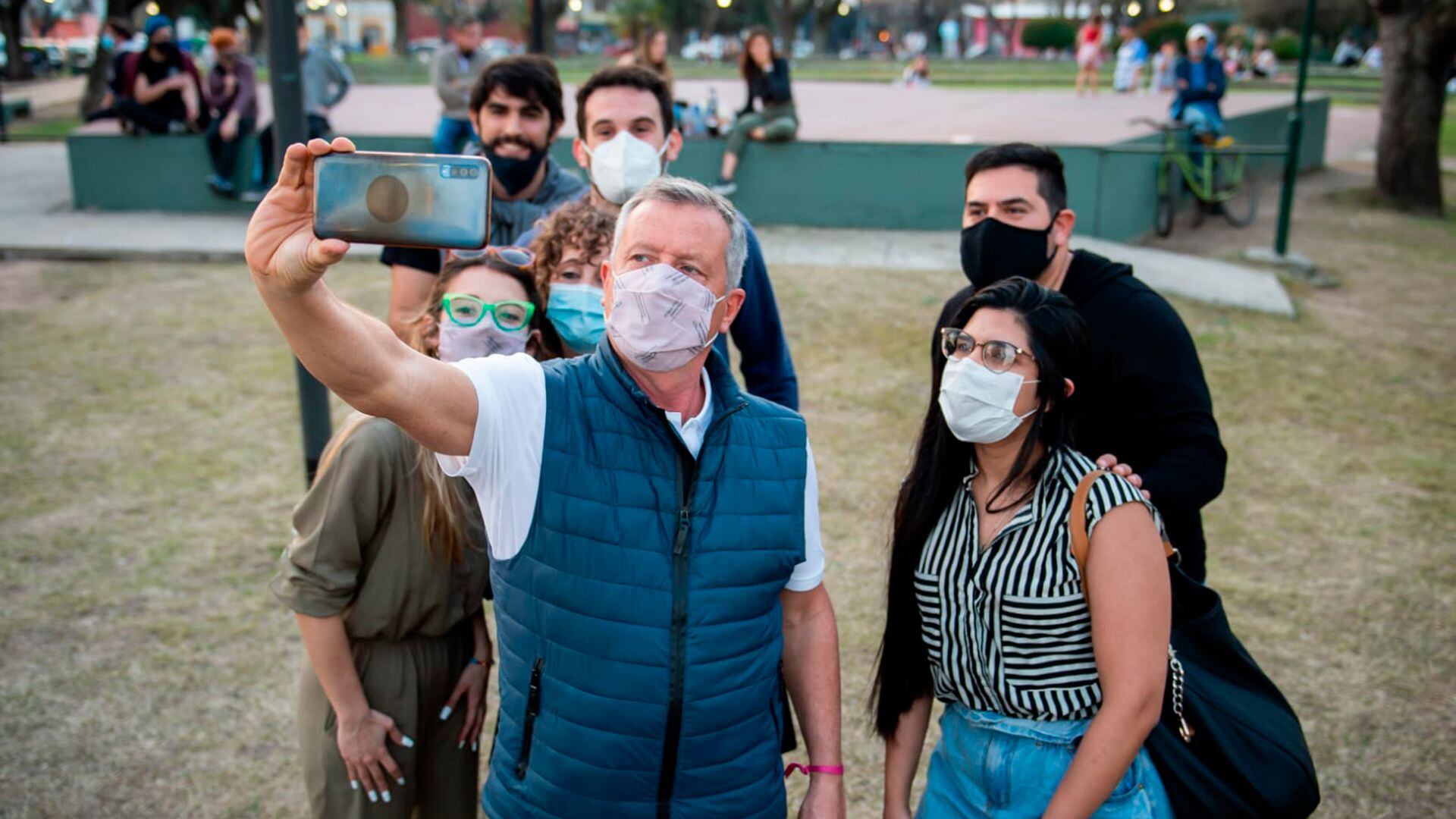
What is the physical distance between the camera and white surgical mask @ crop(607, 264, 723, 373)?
6.47ft

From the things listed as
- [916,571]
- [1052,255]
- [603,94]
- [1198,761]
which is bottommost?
[1198,761]

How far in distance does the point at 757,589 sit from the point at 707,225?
648 millimetres

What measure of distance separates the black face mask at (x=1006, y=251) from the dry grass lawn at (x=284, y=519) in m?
1.84

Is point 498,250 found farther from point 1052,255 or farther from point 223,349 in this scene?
point 223,349

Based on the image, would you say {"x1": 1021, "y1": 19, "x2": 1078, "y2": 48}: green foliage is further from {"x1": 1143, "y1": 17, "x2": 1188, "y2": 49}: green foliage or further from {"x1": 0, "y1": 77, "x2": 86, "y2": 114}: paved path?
{"x1": 0, "y1": 77, "x2": 86, "y2": 114}: paved path

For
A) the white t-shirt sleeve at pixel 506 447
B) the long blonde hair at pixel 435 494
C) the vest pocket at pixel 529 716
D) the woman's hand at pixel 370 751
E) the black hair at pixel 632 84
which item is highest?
the black hair at pixel 632 84

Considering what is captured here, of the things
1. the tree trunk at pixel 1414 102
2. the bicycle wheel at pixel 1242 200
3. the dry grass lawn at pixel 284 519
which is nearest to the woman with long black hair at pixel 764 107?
the dry grass lawn at pixel 284 519

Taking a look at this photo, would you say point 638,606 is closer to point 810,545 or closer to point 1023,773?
point 810,545

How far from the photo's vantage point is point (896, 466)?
6301 mm

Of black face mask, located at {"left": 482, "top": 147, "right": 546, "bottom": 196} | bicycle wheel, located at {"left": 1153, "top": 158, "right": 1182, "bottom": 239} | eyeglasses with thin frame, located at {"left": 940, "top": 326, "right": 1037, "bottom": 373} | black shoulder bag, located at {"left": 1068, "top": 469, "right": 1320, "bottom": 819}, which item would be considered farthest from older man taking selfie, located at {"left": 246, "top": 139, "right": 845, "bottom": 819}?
bicycle wheel, located at {"left": 1153, "top": 158, "right": 1182, "bottom": 239}

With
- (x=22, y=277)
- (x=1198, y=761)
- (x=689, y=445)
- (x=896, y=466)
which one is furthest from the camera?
(x=22, y=277)

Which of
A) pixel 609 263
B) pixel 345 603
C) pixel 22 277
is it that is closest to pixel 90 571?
pixel 345 603

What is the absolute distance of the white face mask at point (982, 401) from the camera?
87.4 inches

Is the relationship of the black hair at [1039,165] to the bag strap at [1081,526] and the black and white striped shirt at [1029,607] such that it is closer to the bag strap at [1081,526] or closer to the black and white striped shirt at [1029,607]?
the black and white striped shirt at [1029,607]
